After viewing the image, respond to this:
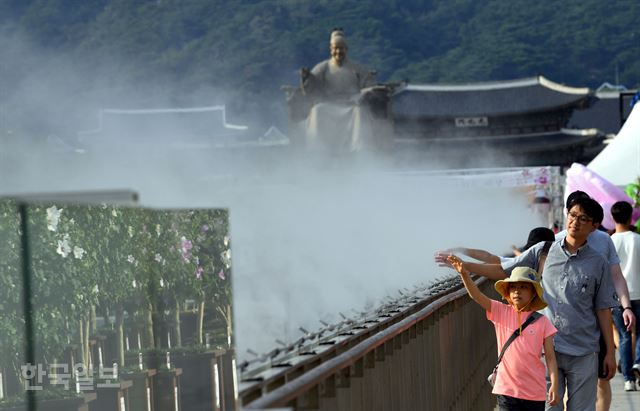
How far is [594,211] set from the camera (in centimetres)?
583

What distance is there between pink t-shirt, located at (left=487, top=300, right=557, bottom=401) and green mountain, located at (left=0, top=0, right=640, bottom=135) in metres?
60.1

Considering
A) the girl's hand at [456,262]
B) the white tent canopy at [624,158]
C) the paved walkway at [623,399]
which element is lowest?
the paved walkway at [623,399]

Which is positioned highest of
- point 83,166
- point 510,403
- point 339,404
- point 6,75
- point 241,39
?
point 241,39

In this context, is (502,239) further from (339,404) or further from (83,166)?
(339,404)

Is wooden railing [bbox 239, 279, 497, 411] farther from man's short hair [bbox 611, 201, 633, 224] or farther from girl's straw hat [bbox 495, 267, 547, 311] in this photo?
man's short hair [bbox 611, 201, 633, 224]

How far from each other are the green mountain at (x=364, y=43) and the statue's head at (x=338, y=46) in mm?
28024

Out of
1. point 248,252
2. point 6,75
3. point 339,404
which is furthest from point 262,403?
point 6,75

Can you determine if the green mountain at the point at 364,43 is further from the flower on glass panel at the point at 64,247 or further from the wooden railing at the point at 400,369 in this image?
the flower on glass panel at the point at 64,247

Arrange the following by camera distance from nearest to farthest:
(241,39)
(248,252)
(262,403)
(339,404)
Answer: (262,403) < (339,404) < (248,252) < (241,39)

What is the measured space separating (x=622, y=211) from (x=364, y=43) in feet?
323

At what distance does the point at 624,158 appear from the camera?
14750mm

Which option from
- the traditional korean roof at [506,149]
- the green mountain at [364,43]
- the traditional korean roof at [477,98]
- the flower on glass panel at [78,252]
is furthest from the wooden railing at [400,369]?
the green mountain at [364,43]

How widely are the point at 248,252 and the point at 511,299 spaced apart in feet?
29.5

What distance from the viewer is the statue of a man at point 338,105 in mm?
39062
